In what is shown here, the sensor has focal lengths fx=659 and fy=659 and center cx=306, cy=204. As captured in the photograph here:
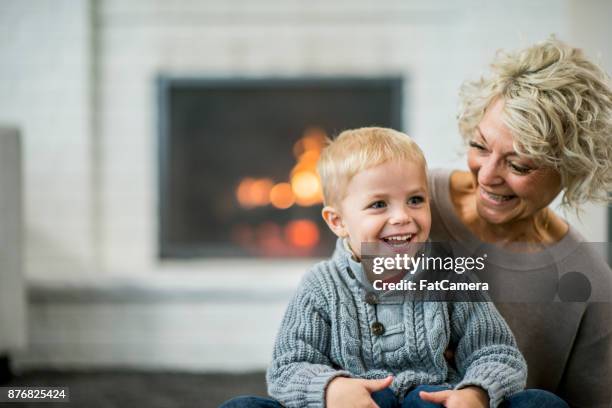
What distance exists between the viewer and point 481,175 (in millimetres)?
970

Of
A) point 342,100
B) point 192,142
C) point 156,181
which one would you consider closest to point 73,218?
point 156,181

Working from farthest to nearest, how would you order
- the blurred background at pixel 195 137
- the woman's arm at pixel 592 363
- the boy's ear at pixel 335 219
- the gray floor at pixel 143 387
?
the blurred background at pixel 195 137, the gray floor at pixel 143 387, the woman's arm at pixel 592 363, the boy's ear at pixel 335 219

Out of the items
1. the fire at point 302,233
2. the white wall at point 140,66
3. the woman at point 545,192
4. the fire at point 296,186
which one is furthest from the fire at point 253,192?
the woman at point 545,192

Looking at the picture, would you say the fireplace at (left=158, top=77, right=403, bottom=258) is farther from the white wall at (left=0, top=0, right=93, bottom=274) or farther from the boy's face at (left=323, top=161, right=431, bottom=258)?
the boy's face at (left=323, top=161, right=431, bottom=258)

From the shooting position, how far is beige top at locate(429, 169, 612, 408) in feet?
3.19

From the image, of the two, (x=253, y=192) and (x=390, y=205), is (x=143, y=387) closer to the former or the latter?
(x=253, y=192)

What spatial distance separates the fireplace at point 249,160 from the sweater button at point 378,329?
154 centimetres

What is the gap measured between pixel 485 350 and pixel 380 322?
13 centimetres

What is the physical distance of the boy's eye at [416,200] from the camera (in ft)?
2.74

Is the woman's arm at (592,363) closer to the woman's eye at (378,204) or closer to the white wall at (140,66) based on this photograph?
the woman's eye at (378,204)

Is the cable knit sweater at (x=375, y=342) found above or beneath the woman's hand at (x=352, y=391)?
above

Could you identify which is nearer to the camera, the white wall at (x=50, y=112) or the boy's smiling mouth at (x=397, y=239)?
the boy's smiling mouth at (x=397, y=239)

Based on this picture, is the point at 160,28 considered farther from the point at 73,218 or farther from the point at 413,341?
the point at 413,341

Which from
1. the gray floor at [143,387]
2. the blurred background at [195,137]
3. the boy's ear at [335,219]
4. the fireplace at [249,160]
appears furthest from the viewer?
the fireplace at [249,160]
